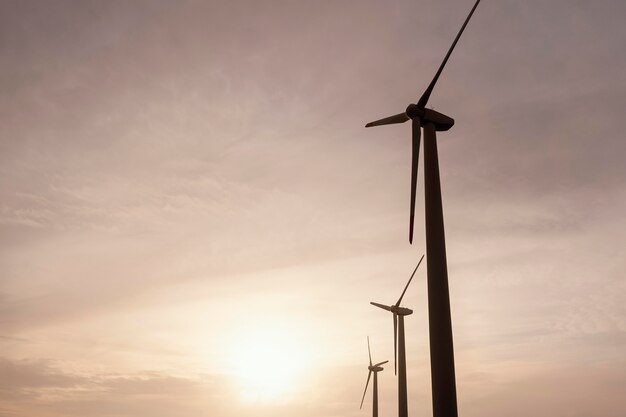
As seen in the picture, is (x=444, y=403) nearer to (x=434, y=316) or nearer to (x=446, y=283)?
(x=434, y=316)

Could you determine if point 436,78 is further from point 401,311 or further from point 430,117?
point 401,311

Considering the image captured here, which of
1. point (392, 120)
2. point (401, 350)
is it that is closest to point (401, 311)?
point (401, 350)

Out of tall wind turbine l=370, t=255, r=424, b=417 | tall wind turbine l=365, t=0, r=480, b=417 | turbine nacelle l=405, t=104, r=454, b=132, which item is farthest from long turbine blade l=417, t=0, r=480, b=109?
tall wind turbine l=370, t=255, r=424, b=417

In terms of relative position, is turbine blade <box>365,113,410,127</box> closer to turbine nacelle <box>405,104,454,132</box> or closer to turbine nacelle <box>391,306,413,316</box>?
turbine nacelle <box>405,104,454,132</box>

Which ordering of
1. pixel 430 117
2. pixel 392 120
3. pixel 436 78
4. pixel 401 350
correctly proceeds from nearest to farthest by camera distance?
pixel 430 117 < pixel 436 78 < pixel 392 120 < pixel 401 350

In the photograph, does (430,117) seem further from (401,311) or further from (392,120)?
(401,311)

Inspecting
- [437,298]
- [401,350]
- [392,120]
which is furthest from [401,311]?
[437,298]

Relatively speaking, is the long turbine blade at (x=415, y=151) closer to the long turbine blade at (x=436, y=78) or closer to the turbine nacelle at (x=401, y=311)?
the long turbine blade at (x=436, y=78)

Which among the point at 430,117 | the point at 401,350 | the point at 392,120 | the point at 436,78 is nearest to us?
the point at 430,117

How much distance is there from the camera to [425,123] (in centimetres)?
3656

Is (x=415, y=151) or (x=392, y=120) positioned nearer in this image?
(x=415, y=151)

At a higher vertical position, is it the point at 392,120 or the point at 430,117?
the point at 392,120

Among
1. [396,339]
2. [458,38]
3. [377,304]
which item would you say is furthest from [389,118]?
[377,304]

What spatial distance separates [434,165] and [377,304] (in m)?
64.3
